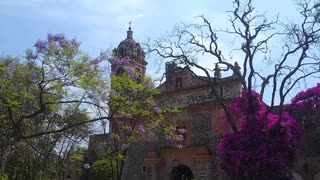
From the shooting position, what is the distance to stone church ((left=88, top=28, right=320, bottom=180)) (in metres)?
23.0

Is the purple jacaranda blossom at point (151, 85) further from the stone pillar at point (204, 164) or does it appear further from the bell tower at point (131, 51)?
the bell tower at point (131, 51)

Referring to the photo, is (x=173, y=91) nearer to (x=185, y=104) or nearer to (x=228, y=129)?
(x=185, y=104)

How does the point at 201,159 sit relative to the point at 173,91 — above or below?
below

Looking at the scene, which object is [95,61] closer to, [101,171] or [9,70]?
[9,70]

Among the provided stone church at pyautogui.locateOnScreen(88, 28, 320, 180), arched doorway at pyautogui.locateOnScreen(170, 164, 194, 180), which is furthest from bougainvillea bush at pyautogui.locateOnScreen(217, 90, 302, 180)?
arched doorway at pyautogui.locateOnScreen(170, 164, 194, 180)

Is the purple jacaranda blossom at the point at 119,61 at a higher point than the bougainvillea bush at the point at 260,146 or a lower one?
higher

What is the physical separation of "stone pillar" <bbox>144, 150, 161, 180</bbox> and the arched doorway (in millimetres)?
849

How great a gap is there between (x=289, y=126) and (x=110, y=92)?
10061 mm

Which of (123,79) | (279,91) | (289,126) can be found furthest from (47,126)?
(289,126)

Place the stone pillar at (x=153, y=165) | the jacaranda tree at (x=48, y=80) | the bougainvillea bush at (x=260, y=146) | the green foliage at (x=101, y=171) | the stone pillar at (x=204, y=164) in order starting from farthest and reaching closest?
1. the green foliage at (x=101, y=171)
2. the stone pillar at (x=153, y=165)
3. the stone pillar at (x=204, y=164)
4. the bougainvillea bush at (x=260, y=146)
5. the jacaranda tree at (x=48, y=80)

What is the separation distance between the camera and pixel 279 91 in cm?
1630

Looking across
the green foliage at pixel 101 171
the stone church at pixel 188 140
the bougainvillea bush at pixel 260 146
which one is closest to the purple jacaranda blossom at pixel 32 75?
the bougainvillea bush at pixel 260 146

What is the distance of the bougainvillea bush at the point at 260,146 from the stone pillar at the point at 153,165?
6.45 metres

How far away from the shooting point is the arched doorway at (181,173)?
24547 mm
